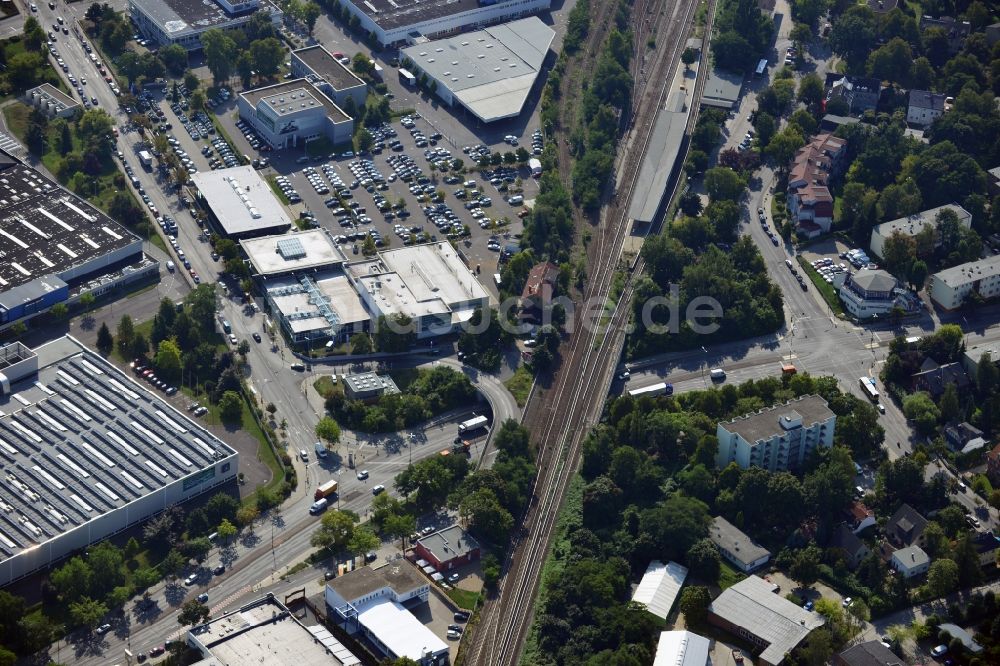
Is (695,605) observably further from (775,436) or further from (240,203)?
(240,203)

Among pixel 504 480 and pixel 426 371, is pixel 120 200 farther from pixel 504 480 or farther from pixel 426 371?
pixel 504 480

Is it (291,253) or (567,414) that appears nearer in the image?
(567,414)

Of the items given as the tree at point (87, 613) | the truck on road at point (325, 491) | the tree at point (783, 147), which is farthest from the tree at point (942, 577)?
the tree at point (87, 613)

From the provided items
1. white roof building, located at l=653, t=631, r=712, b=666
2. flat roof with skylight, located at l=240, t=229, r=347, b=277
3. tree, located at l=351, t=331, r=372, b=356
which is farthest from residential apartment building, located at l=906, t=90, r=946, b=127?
white roof building, located at l=653, t=631, r=712, b=666

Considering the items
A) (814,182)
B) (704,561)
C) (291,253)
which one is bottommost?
(704,561)

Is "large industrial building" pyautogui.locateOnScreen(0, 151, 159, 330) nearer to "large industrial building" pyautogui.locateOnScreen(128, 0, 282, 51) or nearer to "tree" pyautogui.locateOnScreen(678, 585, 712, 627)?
"large industrial building" pyautogui.locateOnScreen(128, 0, 282, 51)

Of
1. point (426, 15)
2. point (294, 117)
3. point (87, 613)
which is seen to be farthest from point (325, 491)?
point (426, 15)
